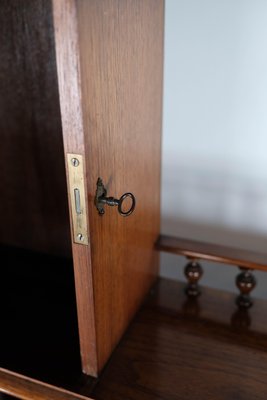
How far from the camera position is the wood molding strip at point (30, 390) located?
628mm

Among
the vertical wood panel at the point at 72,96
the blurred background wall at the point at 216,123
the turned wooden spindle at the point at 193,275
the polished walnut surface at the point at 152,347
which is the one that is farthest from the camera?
the turned wooden spindle at the point at 193,275

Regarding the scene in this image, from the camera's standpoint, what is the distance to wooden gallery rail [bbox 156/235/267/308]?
97 cm

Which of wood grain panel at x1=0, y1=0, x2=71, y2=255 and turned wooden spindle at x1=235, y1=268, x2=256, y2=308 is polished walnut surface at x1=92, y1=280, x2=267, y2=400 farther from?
wood grain panel at x1=0, y1=0, x2=71, y2=255

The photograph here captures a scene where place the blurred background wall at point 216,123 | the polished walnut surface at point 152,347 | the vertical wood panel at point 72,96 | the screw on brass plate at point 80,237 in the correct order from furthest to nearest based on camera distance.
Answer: the blurred background wall at point 216,123 → the polished walnut surface at point 152,347 → the screw on brass plate at point 80,237 → the vertical wood panel at point 72,96

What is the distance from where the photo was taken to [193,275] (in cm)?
105

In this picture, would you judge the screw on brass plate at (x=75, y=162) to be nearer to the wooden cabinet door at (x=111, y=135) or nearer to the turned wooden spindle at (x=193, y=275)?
the wooden cabinet door at (x=111, y=135)

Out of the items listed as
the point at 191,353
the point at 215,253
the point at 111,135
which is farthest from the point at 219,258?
the point at 111,135

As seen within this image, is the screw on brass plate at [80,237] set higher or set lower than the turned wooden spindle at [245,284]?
higher

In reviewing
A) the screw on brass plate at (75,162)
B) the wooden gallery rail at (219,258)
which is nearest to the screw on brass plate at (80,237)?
the screw on brass plate at (75,162)

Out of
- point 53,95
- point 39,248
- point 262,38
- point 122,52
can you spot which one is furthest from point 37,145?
point 262,38

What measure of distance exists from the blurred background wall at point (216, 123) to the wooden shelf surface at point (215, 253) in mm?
171

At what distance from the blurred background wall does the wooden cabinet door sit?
0.11 meters

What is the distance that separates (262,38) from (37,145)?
0.71 m

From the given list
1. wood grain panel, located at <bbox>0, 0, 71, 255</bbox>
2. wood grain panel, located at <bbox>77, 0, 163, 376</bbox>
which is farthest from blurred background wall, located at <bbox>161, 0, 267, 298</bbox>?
wood grain panel, located at <bbox>0, 0, 71, 255</bbox>
